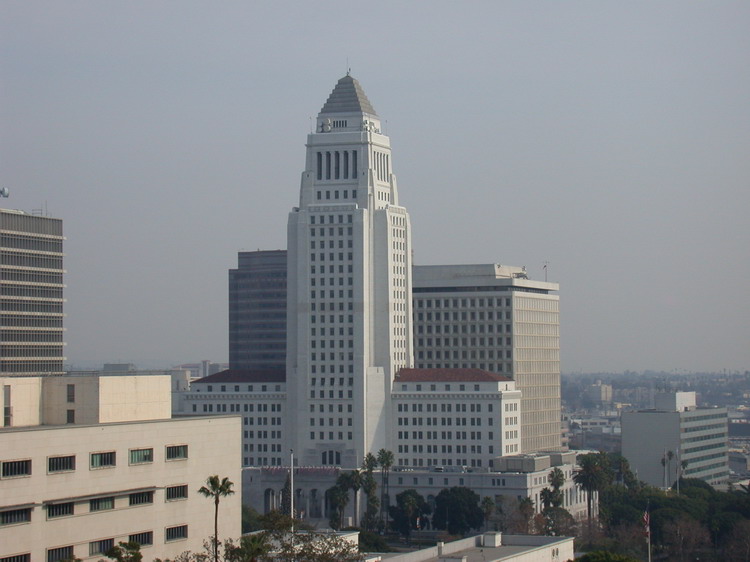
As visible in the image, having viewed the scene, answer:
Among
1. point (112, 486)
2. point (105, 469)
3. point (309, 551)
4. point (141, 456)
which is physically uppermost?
point (141, 456)

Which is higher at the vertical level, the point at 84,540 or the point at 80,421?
the point at 80,421

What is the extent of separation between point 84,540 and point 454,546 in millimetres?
56227

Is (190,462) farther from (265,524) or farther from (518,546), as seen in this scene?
(518,546)

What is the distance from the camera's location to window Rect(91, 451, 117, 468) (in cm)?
11900

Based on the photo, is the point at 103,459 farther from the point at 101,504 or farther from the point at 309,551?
the point at 309,551

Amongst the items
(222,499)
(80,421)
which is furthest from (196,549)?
(80,421)

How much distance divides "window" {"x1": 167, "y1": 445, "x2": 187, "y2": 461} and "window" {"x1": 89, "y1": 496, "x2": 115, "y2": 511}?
22.4 ft

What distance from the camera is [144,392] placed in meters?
129

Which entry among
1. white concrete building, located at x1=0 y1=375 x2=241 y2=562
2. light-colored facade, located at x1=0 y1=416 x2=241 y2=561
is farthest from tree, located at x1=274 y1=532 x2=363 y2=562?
white concrete building, located at x1=0 y1=375 x2=241 y2=562

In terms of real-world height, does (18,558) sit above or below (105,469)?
below

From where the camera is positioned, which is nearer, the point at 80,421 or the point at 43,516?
the point at 43,516

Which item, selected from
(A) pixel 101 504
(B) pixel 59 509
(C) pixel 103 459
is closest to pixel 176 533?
(A) pixel 101 504

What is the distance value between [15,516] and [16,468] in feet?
10.4

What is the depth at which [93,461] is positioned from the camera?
119 meters
